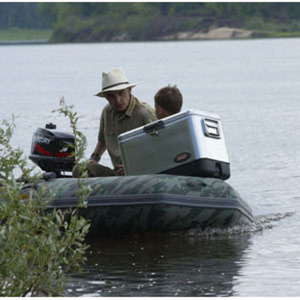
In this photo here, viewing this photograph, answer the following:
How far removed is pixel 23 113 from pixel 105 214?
1524cm

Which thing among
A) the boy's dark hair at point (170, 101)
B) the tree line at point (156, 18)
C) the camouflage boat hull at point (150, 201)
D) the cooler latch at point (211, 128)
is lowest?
the camouflage boat hull at point (150, 201)

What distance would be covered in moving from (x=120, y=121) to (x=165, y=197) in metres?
0.88

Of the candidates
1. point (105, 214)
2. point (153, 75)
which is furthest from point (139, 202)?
point (153, 75)

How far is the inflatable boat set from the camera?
6.97 meters

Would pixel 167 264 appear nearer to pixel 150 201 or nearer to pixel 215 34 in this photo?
pixel 150 201

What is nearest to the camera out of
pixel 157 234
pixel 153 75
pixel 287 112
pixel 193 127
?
pixel 193 127

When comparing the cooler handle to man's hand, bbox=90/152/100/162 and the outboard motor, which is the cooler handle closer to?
man's hand, bbox=90/152/100/162

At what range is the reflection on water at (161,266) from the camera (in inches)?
231

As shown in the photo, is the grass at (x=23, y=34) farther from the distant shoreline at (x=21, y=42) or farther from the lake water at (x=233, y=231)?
the lake water at (x=233, y=231)

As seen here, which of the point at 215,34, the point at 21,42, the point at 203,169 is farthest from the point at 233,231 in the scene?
the point at 21,42

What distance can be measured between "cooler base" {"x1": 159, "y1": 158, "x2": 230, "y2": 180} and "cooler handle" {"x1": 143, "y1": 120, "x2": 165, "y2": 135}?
30 cm

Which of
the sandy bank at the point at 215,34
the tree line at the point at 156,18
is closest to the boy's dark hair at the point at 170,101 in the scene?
the tree line at the point at 156,18

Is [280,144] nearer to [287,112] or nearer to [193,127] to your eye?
[287,112]

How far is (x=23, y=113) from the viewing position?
2209 cm
